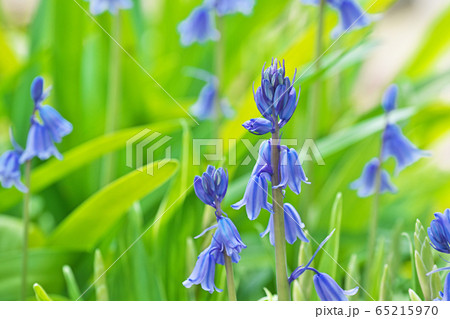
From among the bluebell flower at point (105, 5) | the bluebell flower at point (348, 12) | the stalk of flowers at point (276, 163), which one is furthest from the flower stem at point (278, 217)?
the bluebell flower at point (105, 5)

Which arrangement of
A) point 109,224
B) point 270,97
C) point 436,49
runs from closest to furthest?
point 270,97 → point 109,224 → point 436,49

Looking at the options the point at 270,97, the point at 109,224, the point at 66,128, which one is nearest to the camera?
the point at 270,97

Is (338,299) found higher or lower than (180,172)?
lower

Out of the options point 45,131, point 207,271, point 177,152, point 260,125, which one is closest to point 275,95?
point 260,125

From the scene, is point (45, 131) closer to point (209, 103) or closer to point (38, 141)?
point (38, 141)

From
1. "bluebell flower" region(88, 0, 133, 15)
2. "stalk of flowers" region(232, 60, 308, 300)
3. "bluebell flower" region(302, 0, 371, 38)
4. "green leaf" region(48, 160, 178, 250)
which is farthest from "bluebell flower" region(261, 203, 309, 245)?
"bluebell flower" region(88, 0, 133, 15)

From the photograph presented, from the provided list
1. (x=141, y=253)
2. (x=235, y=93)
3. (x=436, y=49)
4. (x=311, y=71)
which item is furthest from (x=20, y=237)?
(x=436, y=49)

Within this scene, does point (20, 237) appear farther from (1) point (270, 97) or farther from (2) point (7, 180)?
(1) point (270, 97)
